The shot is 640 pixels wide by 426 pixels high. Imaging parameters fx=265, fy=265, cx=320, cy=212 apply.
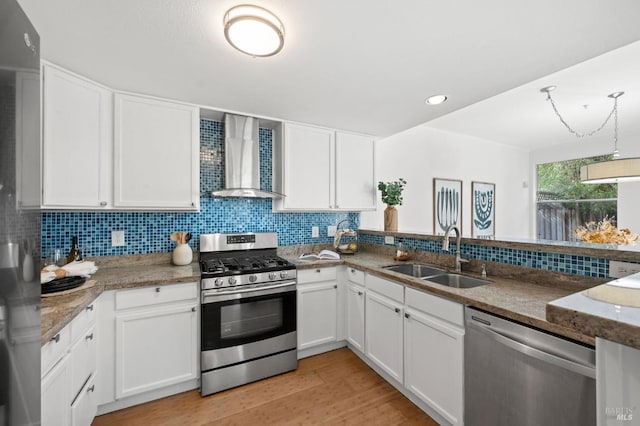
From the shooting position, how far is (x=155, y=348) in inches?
73.7

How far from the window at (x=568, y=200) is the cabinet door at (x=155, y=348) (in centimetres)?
628

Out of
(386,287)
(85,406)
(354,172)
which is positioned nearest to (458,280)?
(386,287)

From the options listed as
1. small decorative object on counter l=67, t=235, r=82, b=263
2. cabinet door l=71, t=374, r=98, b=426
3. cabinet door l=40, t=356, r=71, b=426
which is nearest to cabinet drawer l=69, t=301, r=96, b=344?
cabinet door l=40, t=356, r=71, b=426

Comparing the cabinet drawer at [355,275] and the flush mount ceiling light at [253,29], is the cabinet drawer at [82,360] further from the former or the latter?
the cabinet drawer at [355,275]

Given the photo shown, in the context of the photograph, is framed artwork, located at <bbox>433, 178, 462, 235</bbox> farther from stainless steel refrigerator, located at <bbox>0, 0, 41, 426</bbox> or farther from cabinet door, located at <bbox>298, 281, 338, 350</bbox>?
stainless steel refrigerator, located at <bbox>0, 0, 41, 426</bbox>

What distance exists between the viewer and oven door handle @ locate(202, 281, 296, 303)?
1.97 m

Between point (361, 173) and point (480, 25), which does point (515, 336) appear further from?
point (361, 173)

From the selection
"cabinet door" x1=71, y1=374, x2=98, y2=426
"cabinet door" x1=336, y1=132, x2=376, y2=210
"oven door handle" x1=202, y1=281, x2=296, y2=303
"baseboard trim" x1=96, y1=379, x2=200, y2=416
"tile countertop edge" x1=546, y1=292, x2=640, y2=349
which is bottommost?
"baseboard trim" x1=96, y1=379, x2=200, y2=416

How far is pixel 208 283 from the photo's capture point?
6.48 ft

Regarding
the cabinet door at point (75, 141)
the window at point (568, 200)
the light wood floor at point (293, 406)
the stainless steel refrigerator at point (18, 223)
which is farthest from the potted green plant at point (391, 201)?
the window at point (568, 200)

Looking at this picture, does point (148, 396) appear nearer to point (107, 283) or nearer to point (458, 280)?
point (107, 283)

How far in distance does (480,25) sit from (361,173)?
6.10 feet

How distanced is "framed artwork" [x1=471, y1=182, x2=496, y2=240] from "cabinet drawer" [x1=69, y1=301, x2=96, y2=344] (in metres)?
4.86

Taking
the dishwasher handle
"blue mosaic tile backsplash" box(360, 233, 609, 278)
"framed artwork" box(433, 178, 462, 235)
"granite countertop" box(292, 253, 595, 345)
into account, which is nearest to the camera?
the dishwasher handle
